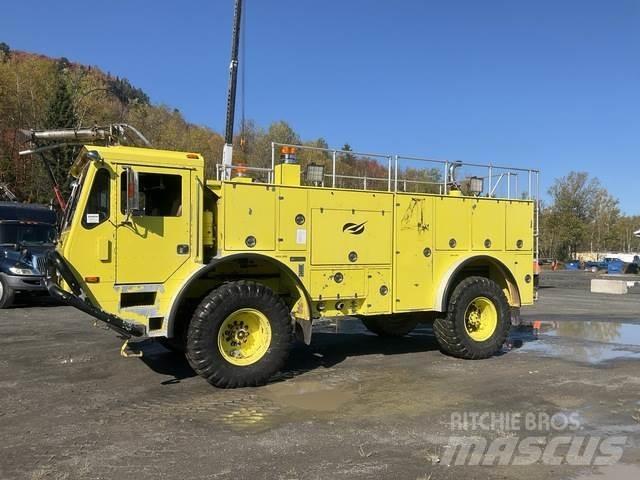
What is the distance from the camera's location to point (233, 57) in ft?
56.4

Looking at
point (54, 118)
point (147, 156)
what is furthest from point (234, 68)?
point (54, 118)

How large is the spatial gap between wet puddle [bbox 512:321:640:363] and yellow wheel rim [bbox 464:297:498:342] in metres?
1.11

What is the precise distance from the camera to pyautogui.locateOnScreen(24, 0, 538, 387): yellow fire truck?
6.87 metres

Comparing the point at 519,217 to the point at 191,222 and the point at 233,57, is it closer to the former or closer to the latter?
the point at 191,222

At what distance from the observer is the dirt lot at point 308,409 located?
15.7 ft

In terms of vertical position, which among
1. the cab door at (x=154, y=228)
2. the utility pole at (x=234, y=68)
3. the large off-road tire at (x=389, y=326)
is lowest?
the large off-road tire at (x=389, y=326)

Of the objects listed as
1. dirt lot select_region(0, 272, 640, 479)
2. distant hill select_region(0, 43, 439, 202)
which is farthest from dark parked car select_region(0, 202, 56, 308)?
distant hill select_region(0, 43, 439, 202)

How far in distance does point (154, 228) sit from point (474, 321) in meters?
5.40

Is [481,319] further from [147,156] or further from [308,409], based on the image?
[147,156]

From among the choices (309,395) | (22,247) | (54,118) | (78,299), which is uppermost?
(54,118)

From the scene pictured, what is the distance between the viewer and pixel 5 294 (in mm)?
15266

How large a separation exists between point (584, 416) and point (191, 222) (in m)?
4.96

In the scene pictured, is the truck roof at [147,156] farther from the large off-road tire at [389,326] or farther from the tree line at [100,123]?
the tree line at [100,123]

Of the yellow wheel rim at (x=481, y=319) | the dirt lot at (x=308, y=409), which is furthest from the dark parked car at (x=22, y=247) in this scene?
the yellow wheel rim at (x=481, y=319)
